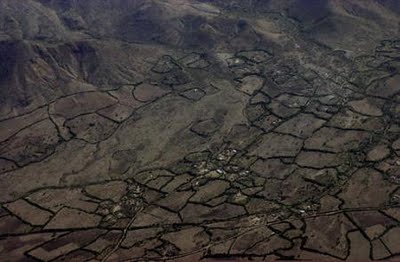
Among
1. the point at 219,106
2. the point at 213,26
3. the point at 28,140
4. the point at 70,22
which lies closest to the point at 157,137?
the point at 219,106

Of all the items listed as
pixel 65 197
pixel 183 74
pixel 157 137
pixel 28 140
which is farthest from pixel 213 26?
pixel 65 197

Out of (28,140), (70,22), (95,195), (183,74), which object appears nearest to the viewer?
(95,195)

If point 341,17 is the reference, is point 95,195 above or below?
below

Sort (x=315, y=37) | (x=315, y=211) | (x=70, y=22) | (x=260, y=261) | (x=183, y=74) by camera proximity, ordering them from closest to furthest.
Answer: (x=260, y=261)
(x=315, y=211)
(x=183, y=74)
(x=315, y=37)
(x=70, y=22)

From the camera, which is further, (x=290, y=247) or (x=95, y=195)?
(x=95, y=195)

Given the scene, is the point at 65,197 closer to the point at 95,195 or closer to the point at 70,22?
the point at 95,195

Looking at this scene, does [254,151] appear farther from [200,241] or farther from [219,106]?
[200,241]
